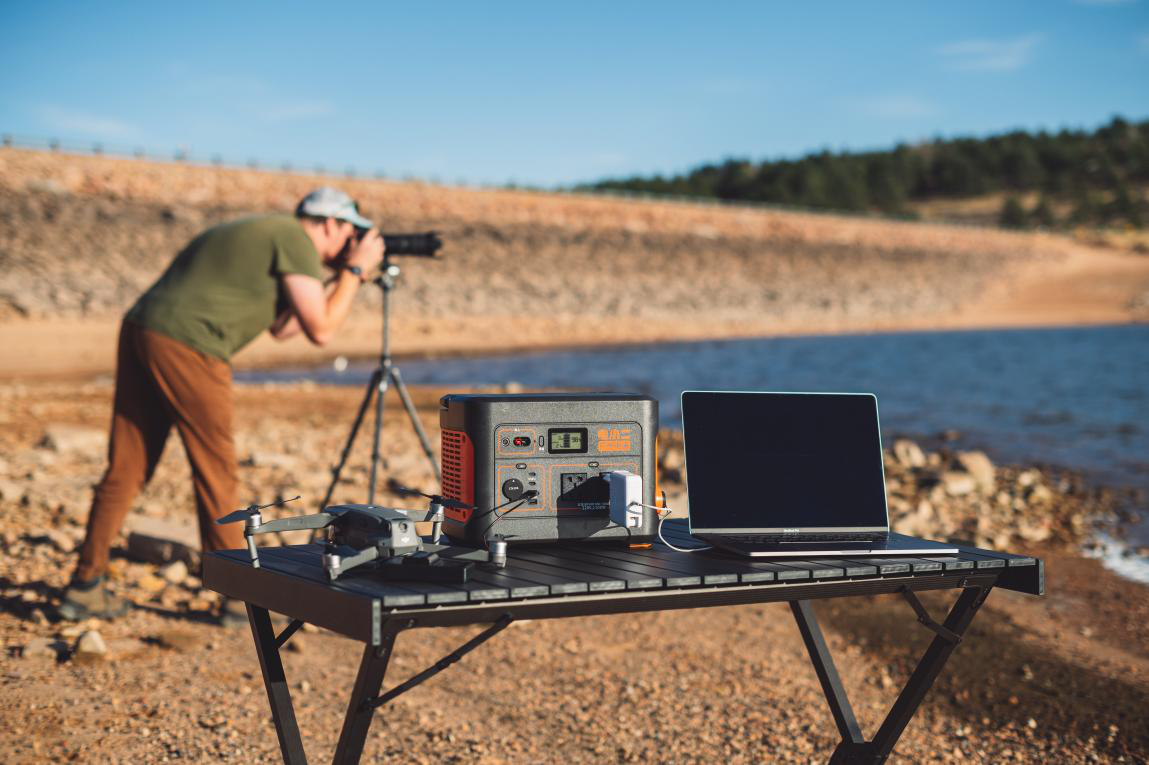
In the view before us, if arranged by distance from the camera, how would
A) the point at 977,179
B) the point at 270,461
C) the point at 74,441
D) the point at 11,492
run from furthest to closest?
the point at 977,179
the point at 74,441
the point at 270,461
the point at 11,492

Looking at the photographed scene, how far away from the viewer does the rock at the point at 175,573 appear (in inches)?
193

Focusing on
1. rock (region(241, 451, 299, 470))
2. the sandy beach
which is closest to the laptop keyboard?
the sandy beach

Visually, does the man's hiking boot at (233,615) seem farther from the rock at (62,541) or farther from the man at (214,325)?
the rock at (62,541)

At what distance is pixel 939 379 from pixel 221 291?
21.9 meters

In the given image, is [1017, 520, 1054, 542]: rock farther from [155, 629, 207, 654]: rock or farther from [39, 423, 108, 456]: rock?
[39, 423, 108, 456]: rock

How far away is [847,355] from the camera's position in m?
32.2

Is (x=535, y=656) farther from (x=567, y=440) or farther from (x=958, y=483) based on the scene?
(x=958, y=483)

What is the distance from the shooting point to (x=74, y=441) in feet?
28.3

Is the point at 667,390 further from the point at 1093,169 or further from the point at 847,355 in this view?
the point at 1093,169

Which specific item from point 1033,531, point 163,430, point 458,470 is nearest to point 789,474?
point 458,470

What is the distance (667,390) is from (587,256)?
27.7m

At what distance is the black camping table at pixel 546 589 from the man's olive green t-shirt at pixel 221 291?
1.66 metres

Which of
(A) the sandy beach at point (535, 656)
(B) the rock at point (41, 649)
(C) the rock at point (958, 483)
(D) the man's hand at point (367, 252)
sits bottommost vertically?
(C) the rock at point (958, 483)

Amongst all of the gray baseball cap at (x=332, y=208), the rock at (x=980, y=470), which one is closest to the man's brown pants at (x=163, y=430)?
the gray baseball cap at (x=332, y=208)
